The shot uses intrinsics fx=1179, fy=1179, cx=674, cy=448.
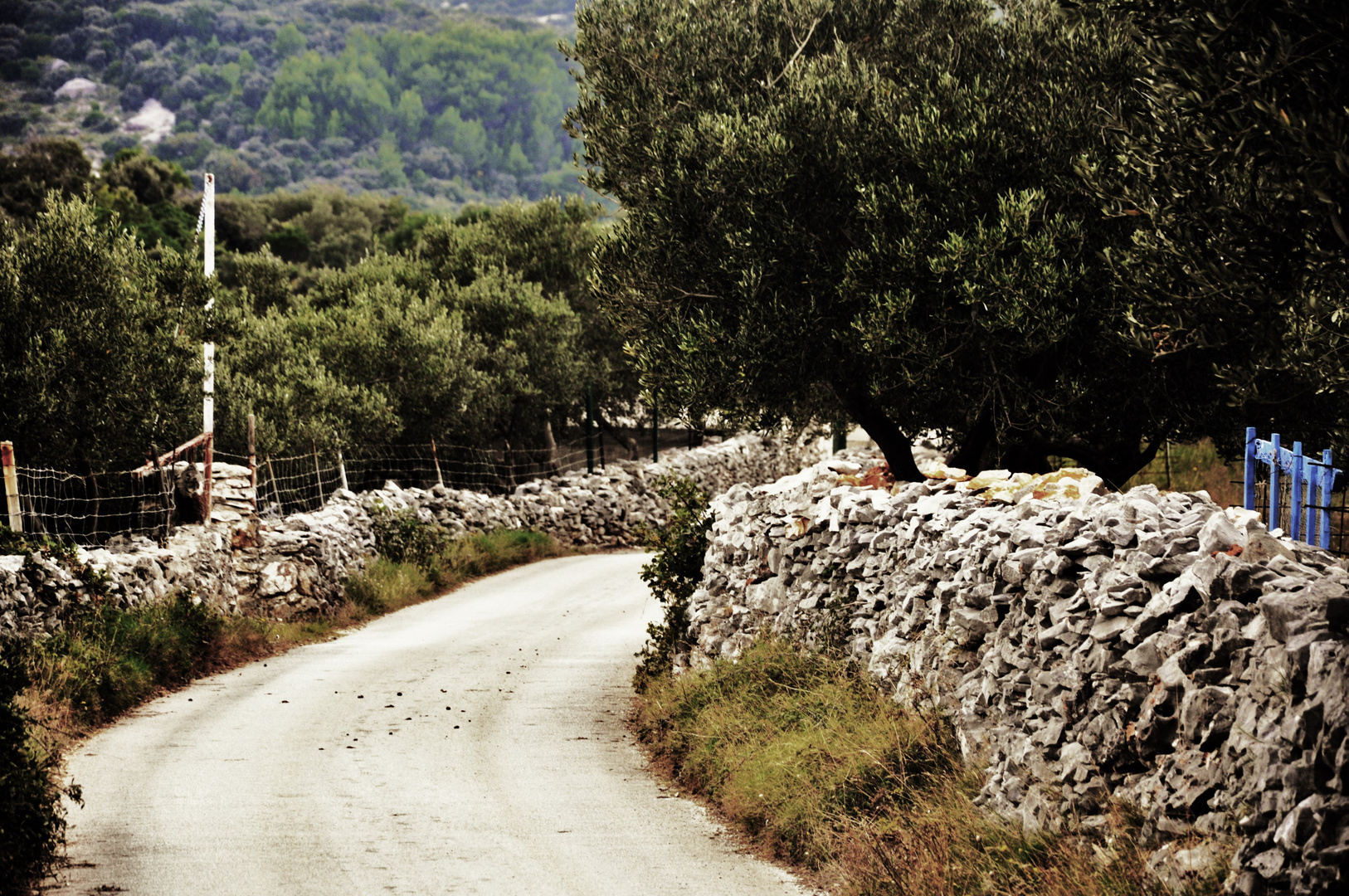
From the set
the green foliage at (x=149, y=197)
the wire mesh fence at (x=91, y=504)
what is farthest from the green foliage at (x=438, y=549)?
the green foliage at (x=149, y=197)

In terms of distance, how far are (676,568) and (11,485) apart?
846cm

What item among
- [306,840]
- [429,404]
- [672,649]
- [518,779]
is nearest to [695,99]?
[672,649]

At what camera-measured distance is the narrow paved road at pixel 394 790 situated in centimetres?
836

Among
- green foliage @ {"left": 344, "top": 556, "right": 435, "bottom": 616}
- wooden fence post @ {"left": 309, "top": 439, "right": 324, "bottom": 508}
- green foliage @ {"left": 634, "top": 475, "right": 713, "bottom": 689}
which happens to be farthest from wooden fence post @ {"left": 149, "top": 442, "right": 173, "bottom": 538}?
green foliage @ {"left": 634, "top": 475, "right": 713, "bottom": 689}

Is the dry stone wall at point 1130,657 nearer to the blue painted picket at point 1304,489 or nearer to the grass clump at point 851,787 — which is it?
the grass clump at point 851,787

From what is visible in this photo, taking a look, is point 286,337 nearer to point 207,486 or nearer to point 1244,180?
point 207,486

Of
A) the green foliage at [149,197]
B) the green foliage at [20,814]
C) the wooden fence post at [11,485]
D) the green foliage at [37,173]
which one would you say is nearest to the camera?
the green foliage at [20,814]

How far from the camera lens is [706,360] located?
50.3 ft

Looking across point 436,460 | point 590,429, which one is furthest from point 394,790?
point 590,429

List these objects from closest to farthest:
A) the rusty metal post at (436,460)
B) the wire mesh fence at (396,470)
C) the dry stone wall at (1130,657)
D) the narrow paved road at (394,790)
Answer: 1. the dry stone wall at (1130,657)
2. the narrow paved road at (394,790)
3. the wire mesh fence at (396,470)
4. the rusty metal post at (436,460)

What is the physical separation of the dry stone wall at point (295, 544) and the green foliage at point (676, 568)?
14.1 feet

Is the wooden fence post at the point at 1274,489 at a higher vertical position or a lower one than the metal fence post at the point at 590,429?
higher

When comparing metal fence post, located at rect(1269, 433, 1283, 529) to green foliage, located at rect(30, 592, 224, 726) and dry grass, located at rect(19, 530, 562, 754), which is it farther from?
green foliage, located at rect(30, 592, 224, 726)

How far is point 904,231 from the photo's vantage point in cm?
1477
